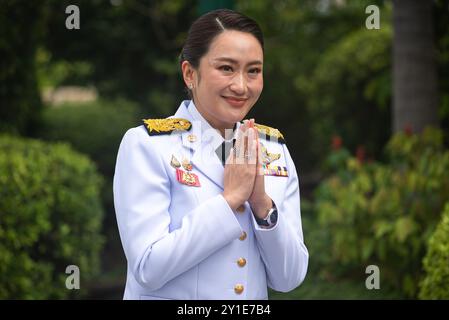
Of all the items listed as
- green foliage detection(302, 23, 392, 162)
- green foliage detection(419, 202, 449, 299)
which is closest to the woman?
green foliage detection(419, 202, 449, 299)

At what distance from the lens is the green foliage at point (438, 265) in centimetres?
438

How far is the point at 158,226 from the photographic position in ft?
7.20

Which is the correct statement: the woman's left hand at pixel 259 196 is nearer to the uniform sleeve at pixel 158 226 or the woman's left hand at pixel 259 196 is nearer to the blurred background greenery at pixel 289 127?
the uniform sleeve at pixel 158 226

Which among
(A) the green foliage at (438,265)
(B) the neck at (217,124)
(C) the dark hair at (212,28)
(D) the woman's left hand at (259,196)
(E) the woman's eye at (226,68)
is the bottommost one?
(A) the green foliage at (438,265)

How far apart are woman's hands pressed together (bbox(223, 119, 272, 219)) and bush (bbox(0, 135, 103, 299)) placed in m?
3.44

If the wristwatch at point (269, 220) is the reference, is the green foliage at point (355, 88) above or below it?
above

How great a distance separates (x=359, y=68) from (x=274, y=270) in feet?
23.9

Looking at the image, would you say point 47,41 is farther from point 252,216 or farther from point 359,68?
point 252,216

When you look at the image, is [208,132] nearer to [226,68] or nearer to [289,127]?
[226,68]

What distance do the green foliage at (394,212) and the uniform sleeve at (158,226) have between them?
3.38 metres

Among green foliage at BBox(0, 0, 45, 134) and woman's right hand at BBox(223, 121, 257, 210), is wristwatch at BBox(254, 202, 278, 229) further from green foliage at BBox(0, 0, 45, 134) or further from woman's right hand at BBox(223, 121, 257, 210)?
green foliage at BBox(0, 0, 45, 134)

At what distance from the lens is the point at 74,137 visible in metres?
10.5

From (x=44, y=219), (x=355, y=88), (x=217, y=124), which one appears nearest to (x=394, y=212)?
(x=44, y=219)

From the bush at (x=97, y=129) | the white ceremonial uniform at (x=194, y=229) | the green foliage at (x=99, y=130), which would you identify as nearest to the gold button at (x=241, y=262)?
the white ceremonial uniform at (x=194, y=229)
